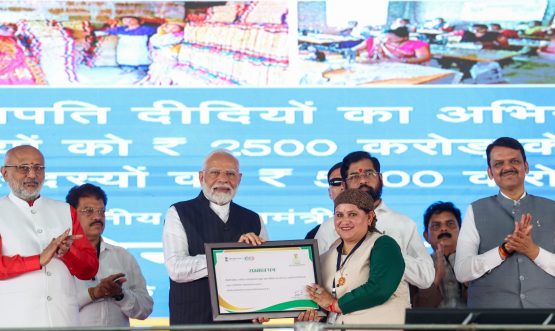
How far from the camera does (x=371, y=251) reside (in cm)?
489

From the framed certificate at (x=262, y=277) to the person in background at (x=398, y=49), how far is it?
2683mm

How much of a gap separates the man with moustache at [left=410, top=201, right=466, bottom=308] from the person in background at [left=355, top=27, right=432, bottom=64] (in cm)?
154

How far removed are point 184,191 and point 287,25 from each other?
4.00 feet

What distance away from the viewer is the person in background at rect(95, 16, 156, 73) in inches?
296

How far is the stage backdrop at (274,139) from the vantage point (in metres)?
7.46

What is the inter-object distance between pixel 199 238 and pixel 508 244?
1364 millimetres

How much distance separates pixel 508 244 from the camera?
528 centimetres

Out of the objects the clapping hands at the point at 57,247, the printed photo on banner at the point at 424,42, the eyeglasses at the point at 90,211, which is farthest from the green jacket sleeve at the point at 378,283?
the printed photo on banner at the point at 424,42

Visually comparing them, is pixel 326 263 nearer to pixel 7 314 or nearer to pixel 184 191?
pixel 7 314

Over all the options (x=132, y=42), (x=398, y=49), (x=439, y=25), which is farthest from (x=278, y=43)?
(x=439, y=25)

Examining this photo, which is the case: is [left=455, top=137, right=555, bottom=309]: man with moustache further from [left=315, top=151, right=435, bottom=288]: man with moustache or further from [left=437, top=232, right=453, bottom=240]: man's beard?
[left=437, top=232, right=453, bottom=240]: man's beard

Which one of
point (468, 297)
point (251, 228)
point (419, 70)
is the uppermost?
point (419, 70)

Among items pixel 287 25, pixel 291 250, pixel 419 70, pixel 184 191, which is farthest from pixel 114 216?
pixel 291 250

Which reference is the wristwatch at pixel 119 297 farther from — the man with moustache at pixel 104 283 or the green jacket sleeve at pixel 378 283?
the green jacket sleeve at pixel 378 283
